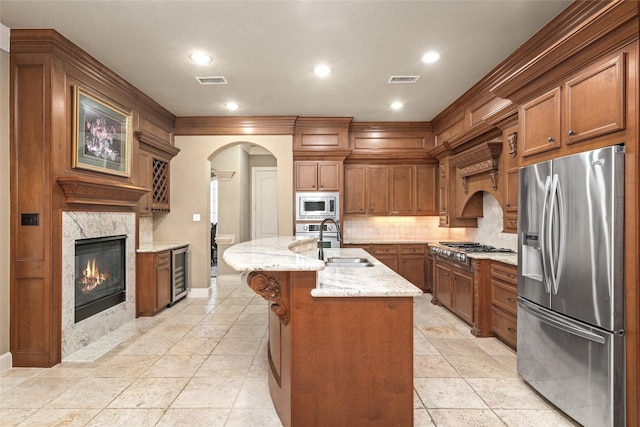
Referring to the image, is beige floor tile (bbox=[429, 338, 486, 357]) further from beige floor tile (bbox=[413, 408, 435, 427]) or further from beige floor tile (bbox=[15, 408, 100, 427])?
beige floor tile (bbox=[15, 408, 100, 427])

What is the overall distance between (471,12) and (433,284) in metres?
3.60

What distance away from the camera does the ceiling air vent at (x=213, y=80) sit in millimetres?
3734

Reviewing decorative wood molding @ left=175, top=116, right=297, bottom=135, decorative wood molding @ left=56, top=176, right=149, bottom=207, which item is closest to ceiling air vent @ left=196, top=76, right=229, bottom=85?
decorative wood molding @ left=175, top=116, right=297, bottom=135

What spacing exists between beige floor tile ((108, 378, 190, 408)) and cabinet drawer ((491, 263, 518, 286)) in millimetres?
3029

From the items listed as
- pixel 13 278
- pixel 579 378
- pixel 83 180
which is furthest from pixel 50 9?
pixel 579 378

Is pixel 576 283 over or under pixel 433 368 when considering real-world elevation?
over

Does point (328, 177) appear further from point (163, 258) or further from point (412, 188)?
point (163, 258)

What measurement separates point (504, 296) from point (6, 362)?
4.54 m

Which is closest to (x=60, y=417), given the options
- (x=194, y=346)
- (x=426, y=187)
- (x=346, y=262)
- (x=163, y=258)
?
(x=194, y=346)

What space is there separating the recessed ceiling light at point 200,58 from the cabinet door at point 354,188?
9.70ft

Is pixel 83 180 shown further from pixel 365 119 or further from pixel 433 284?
pixel 433 284

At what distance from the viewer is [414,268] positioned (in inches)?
211

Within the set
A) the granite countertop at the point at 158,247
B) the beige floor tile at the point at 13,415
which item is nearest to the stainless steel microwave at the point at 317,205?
the granite countertop at the point at 158,247

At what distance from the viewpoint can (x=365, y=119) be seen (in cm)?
539
